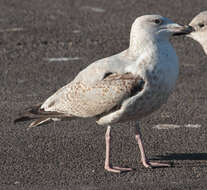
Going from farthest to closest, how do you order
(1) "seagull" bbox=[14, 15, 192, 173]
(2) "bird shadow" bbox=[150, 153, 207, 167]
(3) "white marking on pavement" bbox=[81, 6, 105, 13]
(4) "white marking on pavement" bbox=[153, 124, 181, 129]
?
(3) "white marking on pavement" bbox=[81, 6, 105, 13]
(4) "white marking on pavement" bbox=[153, 124, 181, 129]
(2) "bird shadow" bbox=[150, 153, 207, 167]
(1) "seagull" bbox=[14, 15, 192, 173]

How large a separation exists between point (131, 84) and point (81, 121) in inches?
81.2

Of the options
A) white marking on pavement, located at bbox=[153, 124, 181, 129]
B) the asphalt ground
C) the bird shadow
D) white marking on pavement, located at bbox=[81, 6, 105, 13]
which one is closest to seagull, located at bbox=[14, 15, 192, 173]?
the bird shadow

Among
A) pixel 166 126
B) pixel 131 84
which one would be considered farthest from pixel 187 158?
pixel 131 84

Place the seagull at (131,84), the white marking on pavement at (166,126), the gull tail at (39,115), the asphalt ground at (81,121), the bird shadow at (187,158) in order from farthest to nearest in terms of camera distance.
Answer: the white marking on pavement at (166,126), the gull tail at (39,115), the bird shadow at (187,158), the asphalt ground at (81,121), the seagull at (131,84)

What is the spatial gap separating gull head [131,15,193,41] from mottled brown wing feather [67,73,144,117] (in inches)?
21.5

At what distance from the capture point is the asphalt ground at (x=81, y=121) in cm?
696

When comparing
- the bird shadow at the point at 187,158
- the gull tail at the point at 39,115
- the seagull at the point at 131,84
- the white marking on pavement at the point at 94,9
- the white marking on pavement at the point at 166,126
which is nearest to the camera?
the seagull at the point at 131,84

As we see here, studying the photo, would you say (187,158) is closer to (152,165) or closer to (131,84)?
(152,165)

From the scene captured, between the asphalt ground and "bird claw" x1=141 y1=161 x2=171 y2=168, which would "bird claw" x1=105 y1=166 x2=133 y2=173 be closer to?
the asphalt ground

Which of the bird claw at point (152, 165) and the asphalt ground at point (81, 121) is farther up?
the bird claw at point (152, 165)

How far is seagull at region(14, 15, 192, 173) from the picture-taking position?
22.4 feet

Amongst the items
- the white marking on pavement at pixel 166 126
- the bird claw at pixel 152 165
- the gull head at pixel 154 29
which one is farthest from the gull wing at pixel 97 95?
the white marking on pavement at pixel 166 126

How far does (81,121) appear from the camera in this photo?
8.73 m

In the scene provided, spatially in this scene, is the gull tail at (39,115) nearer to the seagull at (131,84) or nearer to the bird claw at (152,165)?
the seagull at (131,84)
